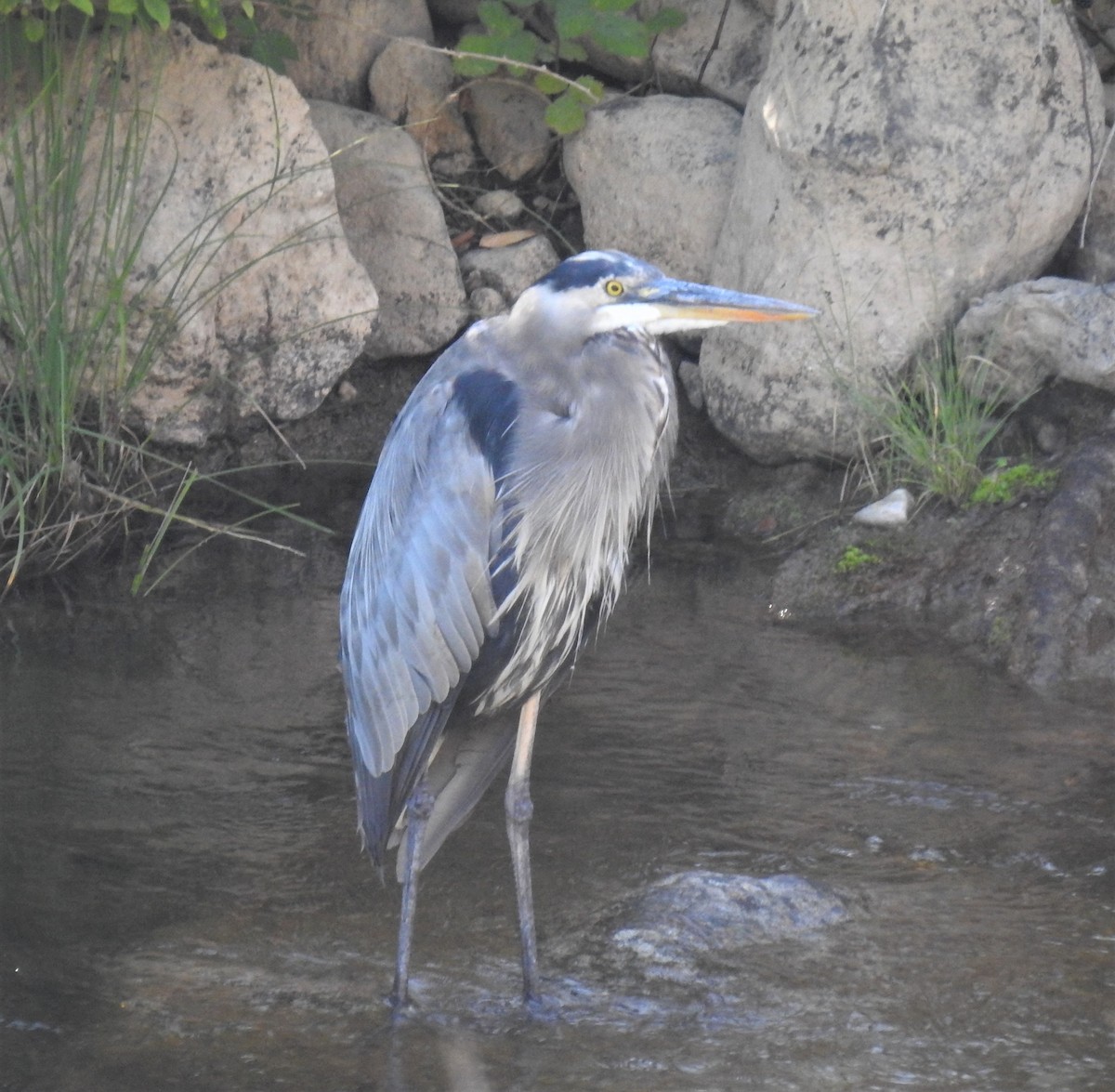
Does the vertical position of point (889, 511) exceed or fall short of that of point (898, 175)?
it falls short

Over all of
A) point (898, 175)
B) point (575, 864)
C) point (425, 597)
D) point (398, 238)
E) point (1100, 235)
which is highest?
point (898, 175)

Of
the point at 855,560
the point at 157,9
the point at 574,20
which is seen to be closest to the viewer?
the point at 157,9

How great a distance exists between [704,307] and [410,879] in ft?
4.05

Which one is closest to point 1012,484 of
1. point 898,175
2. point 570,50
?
point 898,175

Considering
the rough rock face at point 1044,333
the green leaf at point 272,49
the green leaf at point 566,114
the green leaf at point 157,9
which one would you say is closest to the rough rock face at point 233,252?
the green leaf at point 272,49

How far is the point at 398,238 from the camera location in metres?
6.38

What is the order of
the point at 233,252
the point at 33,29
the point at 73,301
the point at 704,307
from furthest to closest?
the point at 233,252, the point at 73,301, the point at 33,29, the point at 704,307

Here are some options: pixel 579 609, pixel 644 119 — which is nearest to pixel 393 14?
pixel 644 119

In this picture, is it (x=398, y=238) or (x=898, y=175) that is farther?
(x=398, y=238)

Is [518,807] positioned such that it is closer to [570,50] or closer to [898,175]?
[898,175]

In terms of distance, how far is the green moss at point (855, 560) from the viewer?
521cm

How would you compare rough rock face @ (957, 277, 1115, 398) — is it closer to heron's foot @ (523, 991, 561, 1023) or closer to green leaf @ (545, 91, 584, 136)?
green leaf @ (545, 91, 584, 136)

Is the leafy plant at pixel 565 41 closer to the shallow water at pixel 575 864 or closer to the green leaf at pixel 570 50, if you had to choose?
the green leaf at pixel 570 50

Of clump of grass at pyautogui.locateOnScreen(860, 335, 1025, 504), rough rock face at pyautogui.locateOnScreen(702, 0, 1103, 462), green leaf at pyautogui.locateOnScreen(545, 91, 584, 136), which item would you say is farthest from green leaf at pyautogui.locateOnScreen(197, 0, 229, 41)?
clump of grass at pyautogui.locateOnScreen(860, 335, 1025, 504)
